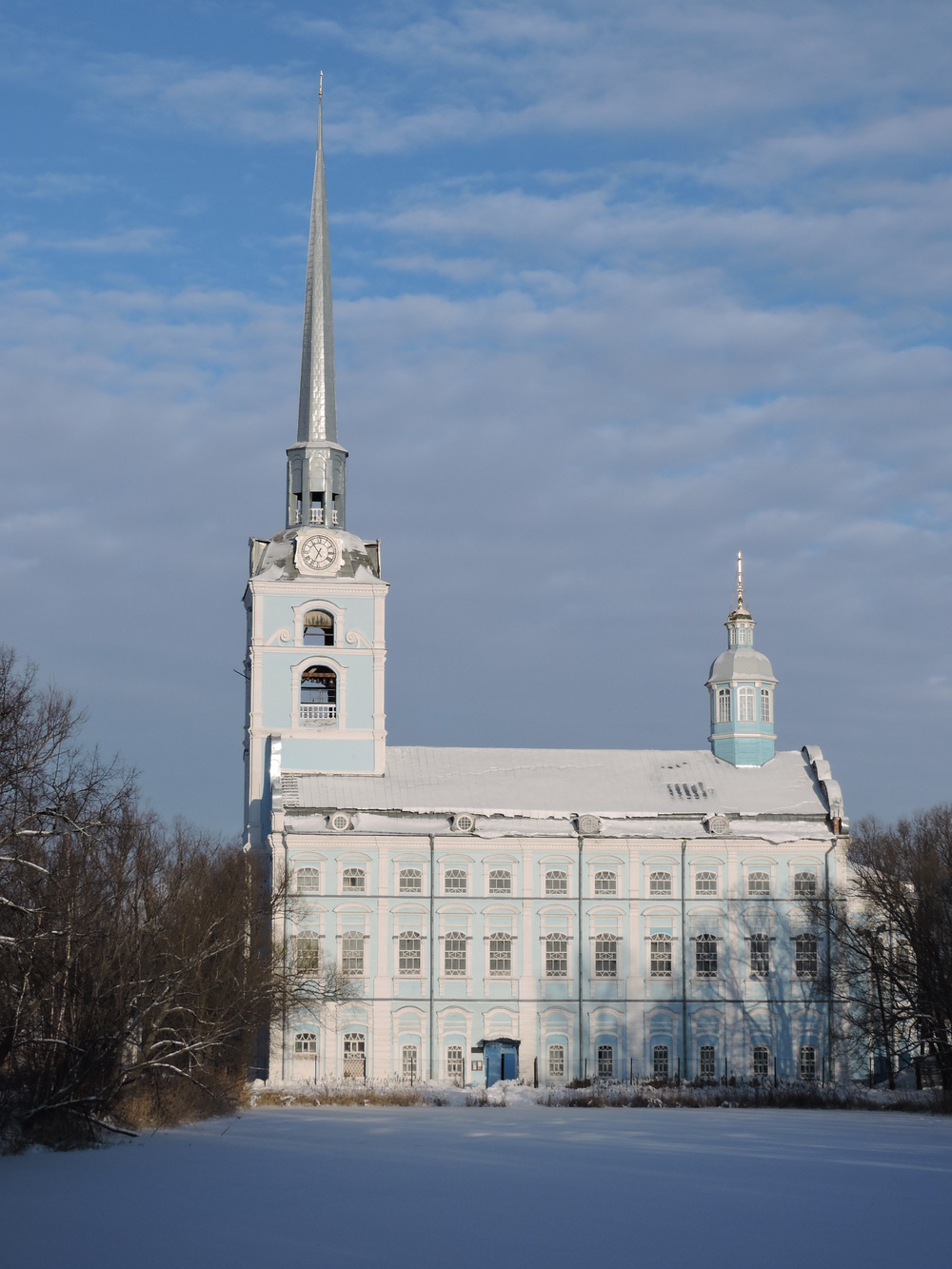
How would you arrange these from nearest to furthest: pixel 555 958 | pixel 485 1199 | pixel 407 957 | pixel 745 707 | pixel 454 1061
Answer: pixel 485 1199 < pixel 454 1061 < pixel 407 957 < pixel 555 958 < pixel 745 707

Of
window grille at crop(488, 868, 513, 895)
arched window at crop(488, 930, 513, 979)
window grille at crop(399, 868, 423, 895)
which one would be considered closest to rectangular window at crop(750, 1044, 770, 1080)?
arched window at crop(488, 930, 513, 979)

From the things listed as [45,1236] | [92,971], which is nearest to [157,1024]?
[92,971]

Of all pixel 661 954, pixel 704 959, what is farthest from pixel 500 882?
pixel 704 959

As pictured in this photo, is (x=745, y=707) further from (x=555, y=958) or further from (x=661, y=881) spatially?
(x=555, y=958)

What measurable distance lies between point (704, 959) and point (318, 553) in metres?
20.4

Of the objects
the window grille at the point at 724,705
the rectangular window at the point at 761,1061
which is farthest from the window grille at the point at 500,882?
the window grille at the point at 724,705

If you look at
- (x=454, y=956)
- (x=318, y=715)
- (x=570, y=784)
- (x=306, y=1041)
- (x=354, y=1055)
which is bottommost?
(x=354, y=1055)

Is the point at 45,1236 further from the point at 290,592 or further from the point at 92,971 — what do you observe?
the point at 290,592

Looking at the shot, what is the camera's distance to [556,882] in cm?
6153

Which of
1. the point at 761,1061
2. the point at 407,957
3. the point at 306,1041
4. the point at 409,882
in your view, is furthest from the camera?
the point at 409,882

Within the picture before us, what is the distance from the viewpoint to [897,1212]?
22875 millimetres

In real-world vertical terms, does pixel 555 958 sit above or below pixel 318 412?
below

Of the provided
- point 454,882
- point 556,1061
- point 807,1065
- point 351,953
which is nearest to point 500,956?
point 454,882

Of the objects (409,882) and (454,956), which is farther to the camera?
(409,882)
